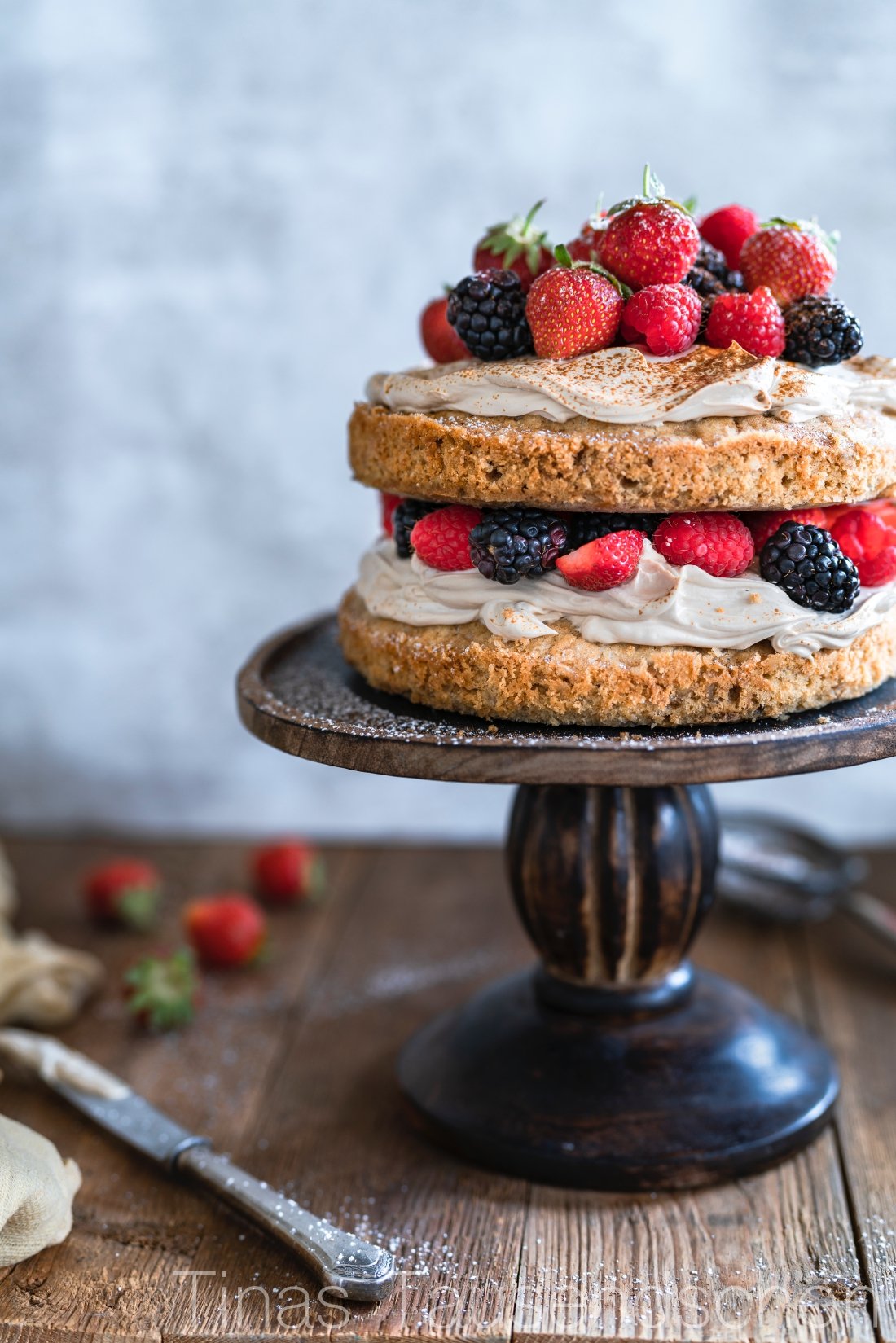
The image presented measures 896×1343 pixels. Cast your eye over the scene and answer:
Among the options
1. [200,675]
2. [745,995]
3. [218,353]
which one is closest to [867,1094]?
[745,995]

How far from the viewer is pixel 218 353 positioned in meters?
3.07

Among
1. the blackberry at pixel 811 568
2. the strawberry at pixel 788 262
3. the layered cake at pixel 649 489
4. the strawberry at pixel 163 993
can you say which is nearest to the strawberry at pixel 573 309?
the layered cake at pixel 649 489

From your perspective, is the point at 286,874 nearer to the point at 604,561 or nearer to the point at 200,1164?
the point at 200,1164

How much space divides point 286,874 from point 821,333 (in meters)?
1.65

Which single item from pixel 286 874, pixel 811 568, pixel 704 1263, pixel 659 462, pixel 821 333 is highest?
pixel 821 333

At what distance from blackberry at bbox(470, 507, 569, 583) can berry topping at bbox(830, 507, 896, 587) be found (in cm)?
37

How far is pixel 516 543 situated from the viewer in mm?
1624

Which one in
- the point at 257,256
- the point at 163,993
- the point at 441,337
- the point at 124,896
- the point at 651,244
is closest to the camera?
the point at 651,244

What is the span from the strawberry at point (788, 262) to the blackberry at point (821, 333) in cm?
5

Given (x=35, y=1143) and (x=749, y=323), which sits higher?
(x=749, y=323)

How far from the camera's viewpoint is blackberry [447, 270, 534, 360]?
1.72m

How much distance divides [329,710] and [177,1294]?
74cm

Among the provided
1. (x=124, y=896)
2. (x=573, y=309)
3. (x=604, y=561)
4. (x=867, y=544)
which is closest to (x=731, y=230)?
(x=573, y=309)

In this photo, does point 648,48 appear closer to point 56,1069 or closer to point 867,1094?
point 867,1094
